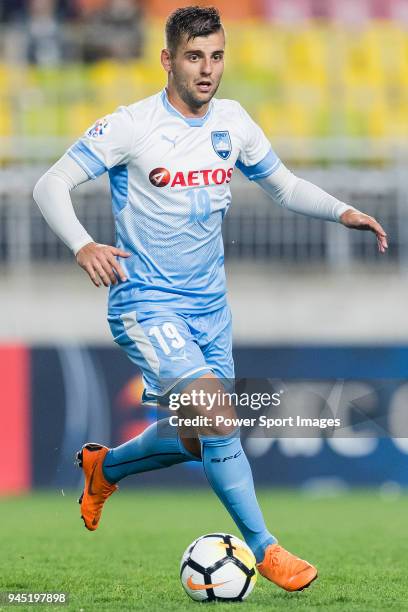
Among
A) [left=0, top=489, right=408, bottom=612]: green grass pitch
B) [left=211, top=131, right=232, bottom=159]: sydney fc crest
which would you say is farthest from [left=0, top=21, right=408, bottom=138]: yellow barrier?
[left=211, top=131, right=232, bottom=159]: sydney fc crest

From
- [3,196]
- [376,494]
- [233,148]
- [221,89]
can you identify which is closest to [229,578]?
[233,148]

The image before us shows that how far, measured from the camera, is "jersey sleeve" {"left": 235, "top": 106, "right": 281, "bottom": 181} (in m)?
5.89

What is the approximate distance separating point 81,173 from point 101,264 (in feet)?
1.91

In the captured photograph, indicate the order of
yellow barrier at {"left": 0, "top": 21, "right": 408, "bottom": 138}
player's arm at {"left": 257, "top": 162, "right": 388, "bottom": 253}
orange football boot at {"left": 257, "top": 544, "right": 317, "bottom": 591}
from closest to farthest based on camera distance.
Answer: orange football boot at {"left": 257, "top": 544, "right": 317, "bottom": 591}, player's arm at {"left": 257, "top": 162, "right": 388, "bottom": 253}, yellow barrier at {"left": 0, "top": 21, "right": 408, "bottom": 138}

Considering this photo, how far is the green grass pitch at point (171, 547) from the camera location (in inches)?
209

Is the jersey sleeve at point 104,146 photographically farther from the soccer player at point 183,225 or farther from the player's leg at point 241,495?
the player's leg at point 241,495

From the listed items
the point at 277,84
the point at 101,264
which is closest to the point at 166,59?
the point at 101,264

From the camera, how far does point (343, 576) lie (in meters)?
6.10

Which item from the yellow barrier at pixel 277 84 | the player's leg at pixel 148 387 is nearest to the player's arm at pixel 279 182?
the player's leg at pixel 148 387

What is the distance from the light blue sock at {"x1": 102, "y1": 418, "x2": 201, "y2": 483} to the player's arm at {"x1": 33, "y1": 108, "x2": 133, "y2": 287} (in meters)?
1.01

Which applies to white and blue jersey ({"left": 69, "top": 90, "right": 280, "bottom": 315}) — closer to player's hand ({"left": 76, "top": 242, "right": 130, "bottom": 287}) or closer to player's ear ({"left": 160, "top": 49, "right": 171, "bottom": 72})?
player's ear ({"left": 160, "top": 49, "right": 171, "bottom": 72})

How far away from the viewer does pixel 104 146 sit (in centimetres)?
548

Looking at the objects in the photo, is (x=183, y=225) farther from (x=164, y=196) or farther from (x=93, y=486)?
(x=93, y=486)

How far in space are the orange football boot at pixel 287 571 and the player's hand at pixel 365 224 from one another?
4.54ft
